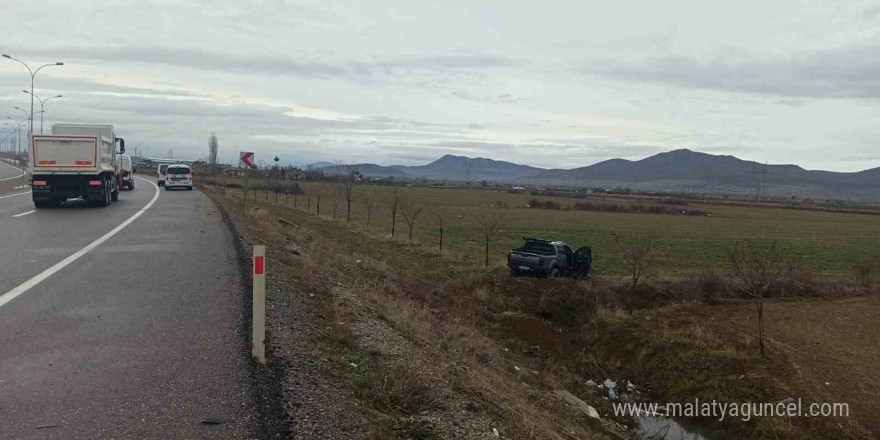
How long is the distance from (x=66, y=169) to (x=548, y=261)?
57.3ft

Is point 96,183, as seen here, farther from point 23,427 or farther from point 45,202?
point 23,427

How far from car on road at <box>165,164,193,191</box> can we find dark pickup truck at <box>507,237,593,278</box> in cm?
3055

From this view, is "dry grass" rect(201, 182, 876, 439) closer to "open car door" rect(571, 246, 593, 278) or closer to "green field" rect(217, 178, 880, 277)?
"open car door" rect(571, 246, 593, 278)

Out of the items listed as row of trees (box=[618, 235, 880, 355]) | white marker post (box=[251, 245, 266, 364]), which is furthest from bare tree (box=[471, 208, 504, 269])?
white marker post (box=[251, 245, 266, 364])

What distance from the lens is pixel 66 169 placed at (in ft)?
72.1

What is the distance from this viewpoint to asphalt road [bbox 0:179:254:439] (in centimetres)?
427

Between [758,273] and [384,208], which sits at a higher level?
[758,273]

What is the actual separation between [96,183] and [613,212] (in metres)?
56.3

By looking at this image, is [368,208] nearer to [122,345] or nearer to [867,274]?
[867,274]

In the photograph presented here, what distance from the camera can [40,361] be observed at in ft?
17.7

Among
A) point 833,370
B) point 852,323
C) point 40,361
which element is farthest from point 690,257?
point 40,361

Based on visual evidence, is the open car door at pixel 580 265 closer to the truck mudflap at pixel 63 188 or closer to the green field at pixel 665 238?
the green field at pixel 665 238

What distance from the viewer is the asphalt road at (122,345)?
4270 mm

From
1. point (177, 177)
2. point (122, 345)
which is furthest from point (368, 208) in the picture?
point (122, 345)
